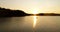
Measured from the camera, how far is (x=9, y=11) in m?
21.9

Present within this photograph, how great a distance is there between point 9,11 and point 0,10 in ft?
5.47

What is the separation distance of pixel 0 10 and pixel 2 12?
0.87 m

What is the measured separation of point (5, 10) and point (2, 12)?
1.79m

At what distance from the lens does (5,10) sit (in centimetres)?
2206

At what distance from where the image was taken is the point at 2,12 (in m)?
20.3

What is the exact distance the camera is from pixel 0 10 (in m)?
21.0

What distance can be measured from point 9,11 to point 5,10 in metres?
0.80

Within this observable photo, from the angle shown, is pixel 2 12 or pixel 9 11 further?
pixel 9 11

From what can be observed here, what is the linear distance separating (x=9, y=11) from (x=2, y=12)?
1.80 metres

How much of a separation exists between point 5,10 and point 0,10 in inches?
50.3

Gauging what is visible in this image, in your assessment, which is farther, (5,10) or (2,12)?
(5,10)
